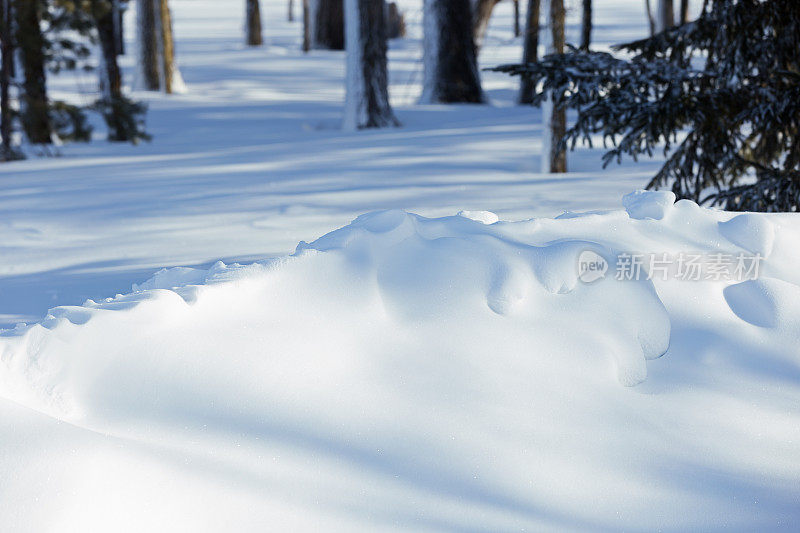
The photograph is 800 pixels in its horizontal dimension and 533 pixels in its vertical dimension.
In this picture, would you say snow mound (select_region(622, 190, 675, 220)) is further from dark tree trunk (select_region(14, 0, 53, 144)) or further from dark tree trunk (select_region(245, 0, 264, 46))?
dark tree trunk (select_region(245, 0, 264, 46))

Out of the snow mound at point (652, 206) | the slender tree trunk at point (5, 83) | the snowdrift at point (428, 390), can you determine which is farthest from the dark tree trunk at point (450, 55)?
the snowdrift at point (428, 390)

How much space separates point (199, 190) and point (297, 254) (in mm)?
4240

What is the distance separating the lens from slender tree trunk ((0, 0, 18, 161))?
9041 millimetres

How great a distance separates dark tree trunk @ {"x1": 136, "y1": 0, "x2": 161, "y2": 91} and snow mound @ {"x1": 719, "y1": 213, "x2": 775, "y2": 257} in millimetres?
15556

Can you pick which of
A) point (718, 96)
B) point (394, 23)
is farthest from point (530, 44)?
point (394, 23)

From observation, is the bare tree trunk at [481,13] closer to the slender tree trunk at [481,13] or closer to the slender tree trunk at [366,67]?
the slender tree trunk at [481,13]

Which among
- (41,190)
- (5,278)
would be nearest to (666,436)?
(5,278)

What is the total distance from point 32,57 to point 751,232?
8.68 metres

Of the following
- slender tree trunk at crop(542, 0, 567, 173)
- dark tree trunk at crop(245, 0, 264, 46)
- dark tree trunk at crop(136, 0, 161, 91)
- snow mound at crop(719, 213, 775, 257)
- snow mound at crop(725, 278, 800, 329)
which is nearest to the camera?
snow mound at crop(725, 278, 800, 329)

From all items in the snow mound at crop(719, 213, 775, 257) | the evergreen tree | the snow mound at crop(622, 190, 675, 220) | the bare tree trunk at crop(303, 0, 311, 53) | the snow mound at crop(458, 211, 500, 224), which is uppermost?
the bare tree trunk at crop(303, 0, 311, 53)

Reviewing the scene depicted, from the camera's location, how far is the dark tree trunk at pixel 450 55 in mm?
13367

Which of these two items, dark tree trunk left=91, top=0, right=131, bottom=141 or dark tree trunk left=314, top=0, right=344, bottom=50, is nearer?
dark tree trunk left=91, top=0, right=131, bottom=141

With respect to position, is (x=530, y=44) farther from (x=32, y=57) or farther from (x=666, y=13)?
(x=32, y=57)

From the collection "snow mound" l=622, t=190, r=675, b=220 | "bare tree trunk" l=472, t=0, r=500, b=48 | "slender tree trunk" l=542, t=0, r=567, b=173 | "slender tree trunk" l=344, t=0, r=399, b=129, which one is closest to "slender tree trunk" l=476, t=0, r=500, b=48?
"bare tree trunk" l=472, t=0, r=500, b=48
